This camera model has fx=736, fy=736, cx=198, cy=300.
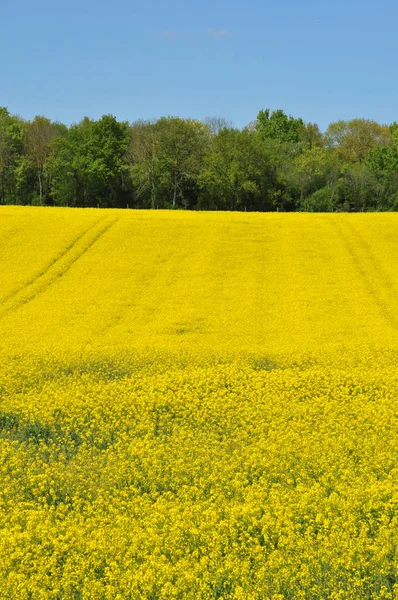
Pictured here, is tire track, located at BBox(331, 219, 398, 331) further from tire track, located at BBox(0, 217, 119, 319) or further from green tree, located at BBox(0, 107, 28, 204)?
green tree, located at BBox(0, 107, 28, 204)

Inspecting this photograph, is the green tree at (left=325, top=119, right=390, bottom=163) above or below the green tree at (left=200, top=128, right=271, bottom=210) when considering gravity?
above

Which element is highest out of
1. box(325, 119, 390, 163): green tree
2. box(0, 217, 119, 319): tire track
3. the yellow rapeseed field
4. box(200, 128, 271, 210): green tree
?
box(325, 119, 390, 163): green tree

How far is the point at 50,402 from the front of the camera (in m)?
17.7

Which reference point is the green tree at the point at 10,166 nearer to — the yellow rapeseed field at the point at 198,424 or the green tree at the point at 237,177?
the green tree at the point at 237,177

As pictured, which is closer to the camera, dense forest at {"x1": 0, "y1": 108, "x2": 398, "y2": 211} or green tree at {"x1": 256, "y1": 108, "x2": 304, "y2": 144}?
dense forest at {"x1": 0, "y1": 108, "x2": 398, "y2": 211}

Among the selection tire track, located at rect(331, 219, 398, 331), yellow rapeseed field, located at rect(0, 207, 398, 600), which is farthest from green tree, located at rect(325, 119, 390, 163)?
yellow rapeseed field, located at rect(0, 207, 398, 600)

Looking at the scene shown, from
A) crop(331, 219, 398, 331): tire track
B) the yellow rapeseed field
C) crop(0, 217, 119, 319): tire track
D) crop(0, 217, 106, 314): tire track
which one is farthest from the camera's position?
crop(0, 217, 106, 314): tire track

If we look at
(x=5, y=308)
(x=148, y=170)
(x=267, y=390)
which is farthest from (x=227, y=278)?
(x=148, y=170)

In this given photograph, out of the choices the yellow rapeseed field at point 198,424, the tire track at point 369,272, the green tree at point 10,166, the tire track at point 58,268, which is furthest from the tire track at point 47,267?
the green tree at point 10,166

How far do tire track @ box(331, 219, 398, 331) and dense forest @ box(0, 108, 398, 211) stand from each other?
1454 inches

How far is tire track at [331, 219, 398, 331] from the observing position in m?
29.5

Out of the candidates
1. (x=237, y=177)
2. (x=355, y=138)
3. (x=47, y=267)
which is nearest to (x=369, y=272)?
(x=47, y=267)

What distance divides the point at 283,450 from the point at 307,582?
462 cm

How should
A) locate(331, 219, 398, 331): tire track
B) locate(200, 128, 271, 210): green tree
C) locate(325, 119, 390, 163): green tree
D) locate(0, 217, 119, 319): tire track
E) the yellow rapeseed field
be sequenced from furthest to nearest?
locate(325, 119, 390, 163): green tree
locate(200, 128, 271, 210): green tree
locate(0, 217, 119, 319): tire track
locate(331, 219, 398, 331): tire track
the yellow rapeseed field
